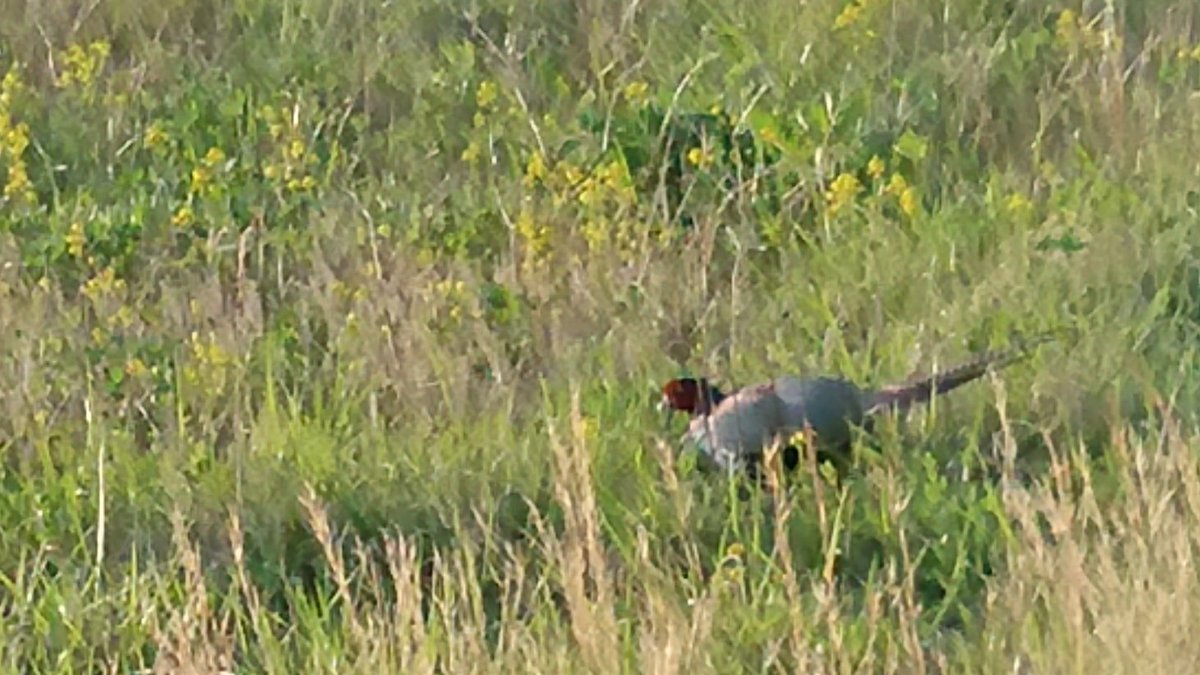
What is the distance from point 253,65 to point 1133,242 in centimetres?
261

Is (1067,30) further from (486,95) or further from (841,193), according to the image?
(486,95)

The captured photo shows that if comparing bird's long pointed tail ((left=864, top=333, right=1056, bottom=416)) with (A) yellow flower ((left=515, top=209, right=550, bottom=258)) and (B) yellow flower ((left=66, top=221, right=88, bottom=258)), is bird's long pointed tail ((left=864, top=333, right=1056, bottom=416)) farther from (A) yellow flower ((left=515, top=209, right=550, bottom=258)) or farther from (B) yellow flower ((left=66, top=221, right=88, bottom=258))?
(B) yellow flower ((left=66, top=221, right=88, bottom=258))

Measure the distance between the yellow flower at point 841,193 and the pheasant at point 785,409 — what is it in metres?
0.92

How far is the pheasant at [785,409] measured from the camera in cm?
409

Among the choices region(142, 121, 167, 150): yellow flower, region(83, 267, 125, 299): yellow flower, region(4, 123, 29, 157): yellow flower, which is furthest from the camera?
region(142, 121, 167, 150): yellow flower

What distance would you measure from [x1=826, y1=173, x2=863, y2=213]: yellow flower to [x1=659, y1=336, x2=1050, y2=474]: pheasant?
0.92 m

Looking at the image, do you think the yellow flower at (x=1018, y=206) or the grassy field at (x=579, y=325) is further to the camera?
the yellow flower at (x=1018, y=206)

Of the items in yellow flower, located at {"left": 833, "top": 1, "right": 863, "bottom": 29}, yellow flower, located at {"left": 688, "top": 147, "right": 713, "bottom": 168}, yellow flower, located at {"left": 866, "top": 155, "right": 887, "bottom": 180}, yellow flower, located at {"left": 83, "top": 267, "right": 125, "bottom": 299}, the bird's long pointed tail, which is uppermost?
yellow flower, located at {"left": 833, "top": 1, "right": 863, "bottom": 29}

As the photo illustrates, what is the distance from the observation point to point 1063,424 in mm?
4219

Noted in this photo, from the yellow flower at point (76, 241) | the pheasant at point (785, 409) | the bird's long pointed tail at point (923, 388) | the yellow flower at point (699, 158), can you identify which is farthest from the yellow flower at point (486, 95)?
the bird's long pointed tail at point (923, 388)

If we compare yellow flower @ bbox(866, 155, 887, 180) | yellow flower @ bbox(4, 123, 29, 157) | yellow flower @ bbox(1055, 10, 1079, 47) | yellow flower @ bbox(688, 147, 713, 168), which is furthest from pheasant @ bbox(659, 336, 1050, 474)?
yellow flower @ bbox(4, 123, 29, 157)

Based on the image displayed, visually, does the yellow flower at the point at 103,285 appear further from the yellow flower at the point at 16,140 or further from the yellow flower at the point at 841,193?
the yellow flower at the point at 841,193

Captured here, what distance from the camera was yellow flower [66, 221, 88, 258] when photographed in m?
5.16

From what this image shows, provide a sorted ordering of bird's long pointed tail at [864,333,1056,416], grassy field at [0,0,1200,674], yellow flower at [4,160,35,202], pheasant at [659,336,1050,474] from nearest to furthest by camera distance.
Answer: grassy field at [0,0,1200,674] < pheasant at [659,336,1050,474] < bird's long pointed tail at [864,333,1056,416] < yellow flower at [4,160,35,202]
